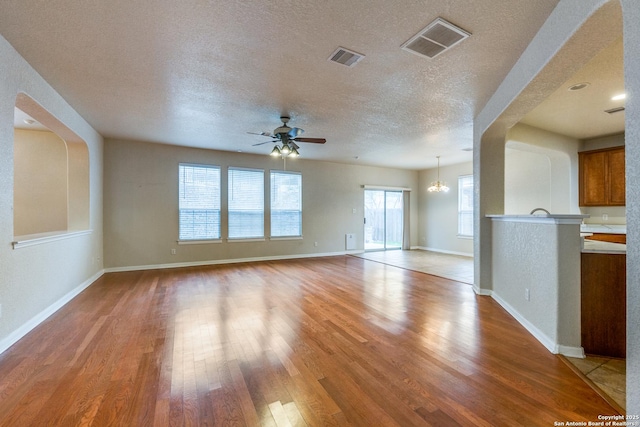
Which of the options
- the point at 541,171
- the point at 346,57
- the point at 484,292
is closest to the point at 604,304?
the point at 484,292

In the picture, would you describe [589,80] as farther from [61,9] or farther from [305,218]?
[305,218]

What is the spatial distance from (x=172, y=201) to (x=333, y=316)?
474 cm

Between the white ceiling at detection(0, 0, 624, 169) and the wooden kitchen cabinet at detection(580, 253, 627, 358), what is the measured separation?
1.99 meters

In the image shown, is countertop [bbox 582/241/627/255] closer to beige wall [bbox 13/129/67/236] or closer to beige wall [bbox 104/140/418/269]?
beige wall [bbox 104/140/418/269]

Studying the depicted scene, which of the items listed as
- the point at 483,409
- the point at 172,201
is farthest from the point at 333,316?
the point at 172,201

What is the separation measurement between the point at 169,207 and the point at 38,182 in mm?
2219

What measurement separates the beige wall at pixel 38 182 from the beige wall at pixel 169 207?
0.76 m

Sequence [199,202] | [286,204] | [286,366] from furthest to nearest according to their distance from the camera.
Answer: [286,204], [199,202], [286,366]

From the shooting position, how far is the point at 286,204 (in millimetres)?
7457

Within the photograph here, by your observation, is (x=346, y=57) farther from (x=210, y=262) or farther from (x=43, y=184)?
(x=43, y=184)

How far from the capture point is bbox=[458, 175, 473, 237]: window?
7891 millimetres

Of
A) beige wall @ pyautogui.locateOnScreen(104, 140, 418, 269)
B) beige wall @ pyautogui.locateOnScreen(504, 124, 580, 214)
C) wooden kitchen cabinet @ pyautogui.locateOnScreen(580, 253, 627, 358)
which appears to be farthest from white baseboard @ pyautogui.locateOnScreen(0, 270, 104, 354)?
beige wall @ pyautogui.locateOnScreen(504, 124, 580, 214)

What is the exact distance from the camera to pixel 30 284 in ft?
9.59

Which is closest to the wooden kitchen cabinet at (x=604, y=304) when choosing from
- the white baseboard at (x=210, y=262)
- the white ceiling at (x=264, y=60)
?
the white ceiling at (x=264, y=60)
